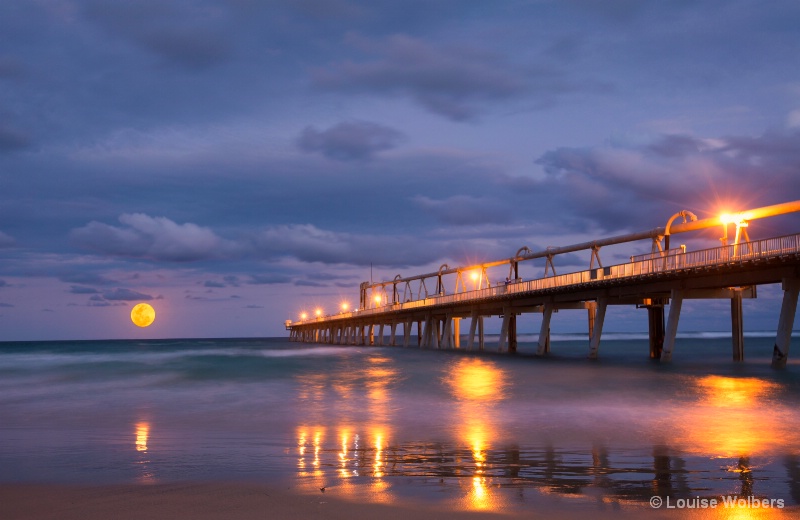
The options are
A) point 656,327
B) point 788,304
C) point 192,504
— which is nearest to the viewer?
point 192,504

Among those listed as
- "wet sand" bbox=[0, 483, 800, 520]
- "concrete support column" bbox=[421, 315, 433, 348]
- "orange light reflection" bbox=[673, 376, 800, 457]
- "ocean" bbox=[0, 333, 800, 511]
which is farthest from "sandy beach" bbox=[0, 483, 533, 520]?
"concrete support column" bbox=[421, 315, 433, 348]

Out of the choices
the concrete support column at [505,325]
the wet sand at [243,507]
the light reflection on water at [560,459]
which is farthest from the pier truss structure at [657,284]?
the wet sand at [243,507]

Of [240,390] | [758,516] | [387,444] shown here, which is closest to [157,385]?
[240,390]

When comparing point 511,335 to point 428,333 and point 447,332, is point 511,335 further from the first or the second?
point 428,333

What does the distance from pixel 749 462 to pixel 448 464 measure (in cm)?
467

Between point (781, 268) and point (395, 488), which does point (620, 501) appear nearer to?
point (395, 488)

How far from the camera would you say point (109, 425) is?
59.3 feet

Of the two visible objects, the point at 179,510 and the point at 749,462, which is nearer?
the point at 179,510
